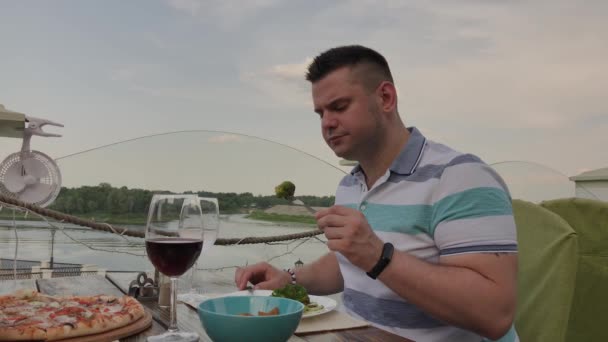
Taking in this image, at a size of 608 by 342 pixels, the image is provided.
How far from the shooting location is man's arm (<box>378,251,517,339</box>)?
1.04 m

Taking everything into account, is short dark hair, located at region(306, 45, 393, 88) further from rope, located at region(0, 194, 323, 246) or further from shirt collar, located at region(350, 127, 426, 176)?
rope, located at region(0, 194, 323, 246)

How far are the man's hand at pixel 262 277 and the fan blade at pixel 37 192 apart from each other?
3884 millimetres

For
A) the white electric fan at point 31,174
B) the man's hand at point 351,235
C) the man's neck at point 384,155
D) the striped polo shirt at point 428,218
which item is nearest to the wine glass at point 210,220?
the man's hand at point 351,235

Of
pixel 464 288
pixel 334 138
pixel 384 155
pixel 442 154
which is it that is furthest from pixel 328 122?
pixel 464 288

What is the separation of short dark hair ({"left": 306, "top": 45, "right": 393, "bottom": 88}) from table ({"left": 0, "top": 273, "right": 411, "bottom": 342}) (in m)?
0.76

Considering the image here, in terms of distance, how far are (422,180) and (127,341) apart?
2.56 feet

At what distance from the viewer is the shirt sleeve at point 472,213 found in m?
1.10

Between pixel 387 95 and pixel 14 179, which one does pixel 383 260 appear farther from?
pixel 14 179

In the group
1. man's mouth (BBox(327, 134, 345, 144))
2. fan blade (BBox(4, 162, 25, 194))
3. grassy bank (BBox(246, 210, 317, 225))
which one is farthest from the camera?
fan blade (BBox(4, 162, 25, 194))

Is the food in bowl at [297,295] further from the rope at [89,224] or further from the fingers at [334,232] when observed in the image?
the rope at [89,224]

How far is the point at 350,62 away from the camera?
1.49 metres

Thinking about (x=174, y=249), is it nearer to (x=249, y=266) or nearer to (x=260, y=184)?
(x=249, y=266)

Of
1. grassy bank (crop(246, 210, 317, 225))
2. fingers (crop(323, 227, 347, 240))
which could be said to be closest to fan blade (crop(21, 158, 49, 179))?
grassy bank (crop(246, 210, 317, 225))

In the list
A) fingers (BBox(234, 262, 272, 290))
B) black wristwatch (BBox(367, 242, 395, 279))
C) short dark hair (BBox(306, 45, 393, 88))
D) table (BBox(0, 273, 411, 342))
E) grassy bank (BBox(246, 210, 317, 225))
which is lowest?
table (BBox(0, 273, 411, 342))
